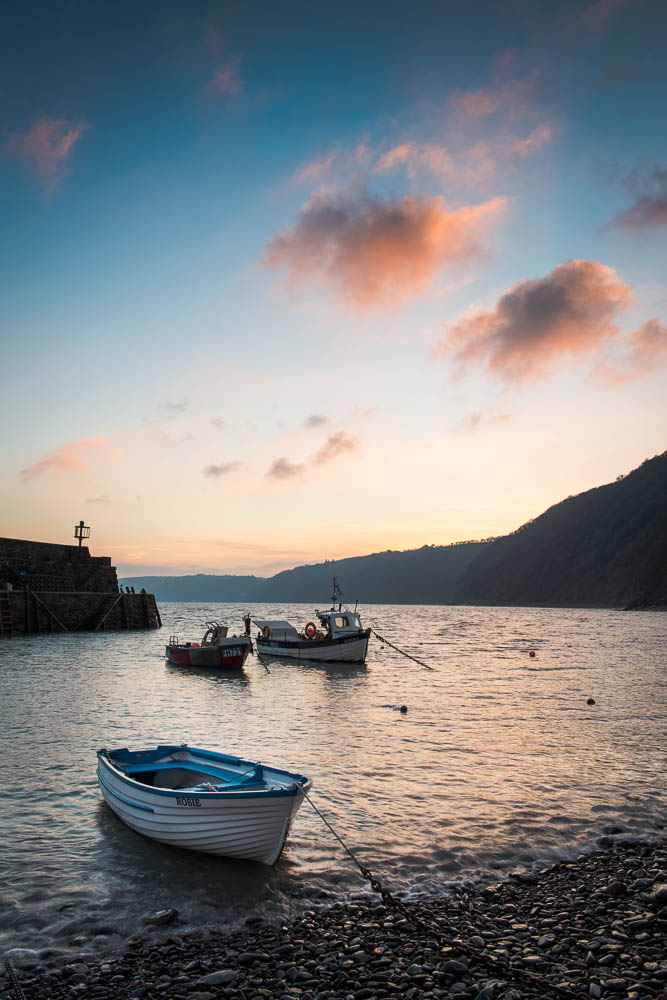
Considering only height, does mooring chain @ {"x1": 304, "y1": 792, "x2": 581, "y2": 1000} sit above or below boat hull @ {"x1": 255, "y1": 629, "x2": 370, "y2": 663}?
above

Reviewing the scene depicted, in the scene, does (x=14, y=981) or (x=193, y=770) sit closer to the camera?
(x=14, y=981)

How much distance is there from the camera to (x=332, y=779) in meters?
15.3

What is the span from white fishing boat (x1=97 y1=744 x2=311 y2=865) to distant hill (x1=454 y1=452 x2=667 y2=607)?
418 feet

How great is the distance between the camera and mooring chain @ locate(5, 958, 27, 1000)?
22.0ft

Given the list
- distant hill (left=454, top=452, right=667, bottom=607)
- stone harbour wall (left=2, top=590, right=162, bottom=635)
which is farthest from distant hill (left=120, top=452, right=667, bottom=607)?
stone harbour wall (left=2, top=590, right=162, bottom=635)

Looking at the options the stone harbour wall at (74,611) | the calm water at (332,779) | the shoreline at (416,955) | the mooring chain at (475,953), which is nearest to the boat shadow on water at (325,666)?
the calm water at (332,779)

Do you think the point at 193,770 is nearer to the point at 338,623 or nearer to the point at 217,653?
the point at 217,653

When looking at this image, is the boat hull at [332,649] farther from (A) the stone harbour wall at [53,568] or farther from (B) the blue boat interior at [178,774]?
(A) the stone harbour wall at [53,568]

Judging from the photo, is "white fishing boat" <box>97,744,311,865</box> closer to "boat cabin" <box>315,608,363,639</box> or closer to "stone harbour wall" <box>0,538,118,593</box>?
"boat cabin" <box>315,608,363,639</box>

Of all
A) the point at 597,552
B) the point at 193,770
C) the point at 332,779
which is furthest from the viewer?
the point at 597,552

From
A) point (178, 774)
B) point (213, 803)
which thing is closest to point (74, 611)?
point (178, 774)

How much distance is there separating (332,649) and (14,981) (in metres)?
35.7

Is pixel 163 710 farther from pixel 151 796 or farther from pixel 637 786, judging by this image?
pixel 637 786

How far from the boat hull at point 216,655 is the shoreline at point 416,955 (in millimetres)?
32954
